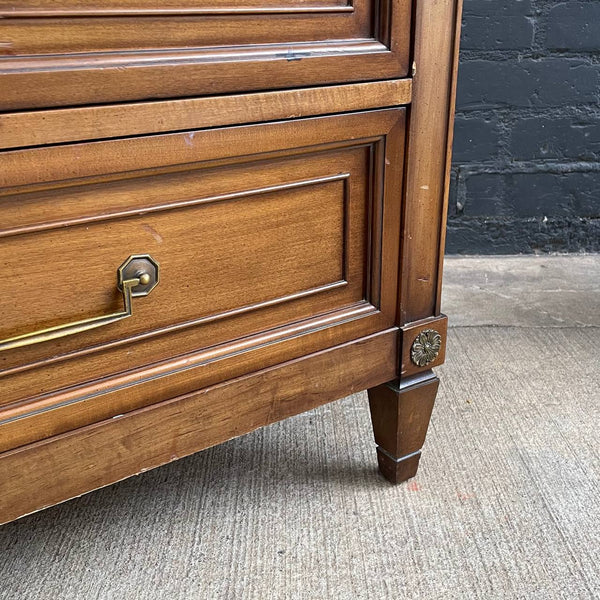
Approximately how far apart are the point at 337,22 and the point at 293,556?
0.59 metres

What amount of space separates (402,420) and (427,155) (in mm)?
335

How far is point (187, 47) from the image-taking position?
0.63 meters

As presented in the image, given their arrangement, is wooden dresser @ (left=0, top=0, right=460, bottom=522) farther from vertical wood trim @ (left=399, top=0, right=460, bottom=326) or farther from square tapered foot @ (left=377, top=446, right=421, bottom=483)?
square tapered foot @ (left=377, top=446, right=421, bottom=483)

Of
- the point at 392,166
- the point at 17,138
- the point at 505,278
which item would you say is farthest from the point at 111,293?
the point at 505,278

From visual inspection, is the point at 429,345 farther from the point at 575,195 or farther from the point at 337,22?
the point at 575,195

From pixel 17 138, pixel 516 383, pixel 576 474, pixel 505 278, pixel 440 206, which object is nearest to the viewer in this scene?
pixel 17 138

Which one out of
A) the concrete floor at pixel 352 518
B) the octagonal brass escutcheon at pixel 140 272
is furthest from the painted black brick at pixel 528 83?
the octagonal brass escutcheon at pixel 140 272

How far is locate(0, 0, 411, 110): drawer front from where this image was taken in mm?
565

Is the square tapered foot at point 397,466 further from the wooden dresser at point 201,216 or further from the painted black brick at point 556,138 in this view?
the painted black brick at point 556,138

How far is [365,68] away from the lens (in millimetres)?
724

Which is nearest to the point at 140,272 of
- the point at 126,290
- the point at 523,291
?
the point at 126,290

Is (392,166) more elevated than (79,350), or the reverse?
(392,166)

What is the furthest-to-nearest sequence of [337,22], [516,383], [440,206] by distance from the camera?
[516,383]
[440,206]
[337,22]

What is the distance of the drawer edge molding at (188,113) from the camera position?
575mm
